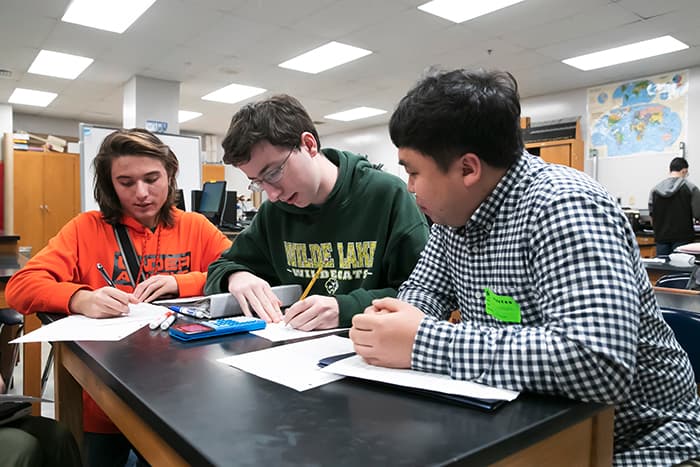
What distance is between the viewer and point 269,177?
3.98ft

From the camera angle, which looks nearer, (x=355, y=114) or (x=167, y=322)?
(x=167, y=322)

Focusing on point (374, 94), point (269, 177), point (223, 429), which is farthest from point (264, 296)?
point (374, 94)

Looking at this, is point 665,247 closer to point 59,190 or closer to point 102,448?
point 102,448

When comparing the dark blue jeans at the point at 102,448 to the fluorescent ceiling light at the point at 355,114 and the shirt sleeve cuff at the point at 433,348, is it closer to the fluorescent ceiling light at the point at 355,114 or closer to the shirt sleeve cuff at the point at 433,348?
the shirt sleeve cuff at the point at 433,348

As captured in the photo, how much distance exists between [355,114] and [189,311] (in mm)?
7748

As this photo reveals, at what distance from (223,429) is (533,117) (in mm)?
7653

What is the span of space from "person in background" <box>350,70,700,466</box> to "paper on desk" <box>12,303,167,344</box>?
51 cm

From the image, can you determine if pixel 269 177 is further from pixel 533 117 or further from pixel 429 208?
pixel 533 117

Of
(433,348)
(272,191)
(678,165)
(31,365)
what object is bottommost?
(31,365)

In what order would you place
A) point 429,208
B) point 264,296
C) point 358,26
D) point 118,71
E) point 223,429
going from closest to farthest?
point 223,429, point 429,208, point 264,296, point 358,26, point 118,71

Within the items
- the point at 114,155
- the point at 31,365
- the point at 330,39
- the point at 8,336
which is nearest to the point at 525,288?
the point at 114,155

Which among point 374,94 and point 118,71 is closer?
point 118,71

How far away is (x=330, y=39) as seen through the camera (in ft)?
16.0

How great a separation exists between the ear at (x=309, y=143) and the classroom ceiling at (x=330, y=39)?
10.2 feet
